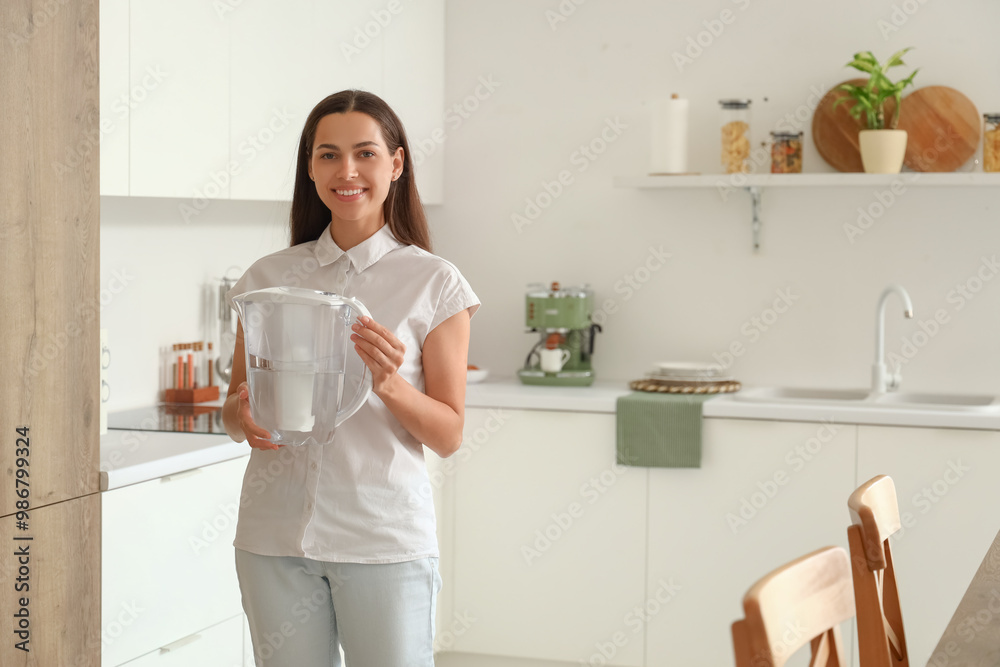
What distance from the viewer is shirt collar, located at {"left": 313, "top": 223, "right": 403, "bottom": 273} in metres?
1.52

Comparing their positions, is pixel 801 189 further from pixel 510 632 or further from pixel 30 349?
pixel 30 349

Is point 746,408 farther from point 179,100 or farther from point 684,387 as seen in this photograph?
point 179,100

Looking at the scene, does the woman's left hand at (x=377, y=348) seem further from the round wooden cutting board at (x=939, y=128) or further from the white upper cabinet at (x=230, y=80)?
the round wooden cutting board at (x=939, y=128)

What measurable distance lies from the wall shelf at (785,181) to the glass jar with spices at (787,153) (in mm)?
A: 61

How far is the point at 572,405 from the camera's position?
305 cm

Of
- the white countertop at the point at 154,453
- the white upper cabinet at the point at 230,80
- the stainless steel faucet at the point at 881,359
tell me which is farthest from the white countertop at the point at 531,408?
the white upper cabinet at the point at 230,80

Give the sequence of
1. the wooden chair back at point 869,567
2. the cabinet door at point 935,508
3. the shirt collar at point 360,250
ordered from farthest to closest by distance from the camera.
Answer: the cabinet door at point 935,508 → the shirt collar at point 360,250 → the wooden chair back at point 869,567

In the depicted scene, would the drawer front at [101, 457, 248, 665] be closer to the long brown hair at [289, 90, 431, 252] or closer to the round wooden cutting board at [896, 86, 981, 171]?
the long brown hair at [289, 90, 431, 252]

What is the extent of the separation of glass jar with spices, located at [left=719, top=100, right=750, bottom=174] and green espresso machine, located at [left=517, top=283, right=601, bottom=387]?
0.59 metres

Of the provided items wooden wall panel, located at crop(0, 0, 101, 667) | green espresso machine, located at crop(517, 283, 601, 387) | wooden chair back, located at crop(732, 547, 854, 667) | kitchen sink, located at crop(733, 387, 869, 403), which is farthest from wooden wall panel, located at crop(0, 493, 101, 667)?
kitchen sink, located at crop(733, 387, 869, 403)

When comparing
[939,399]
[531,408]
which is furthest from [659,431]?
[939,399]

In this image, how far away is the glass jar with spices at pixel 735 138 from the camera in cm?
328

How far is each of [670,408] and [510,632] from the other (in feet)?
2.64

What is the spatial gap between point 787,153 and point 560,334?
2.84 feet
